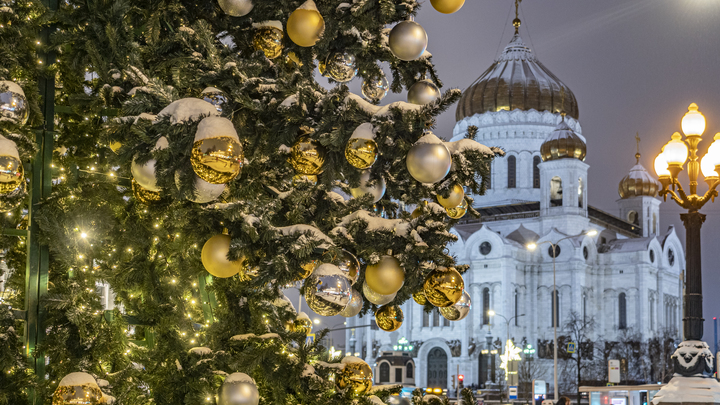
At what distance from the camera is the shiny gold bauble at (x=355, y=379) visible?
337cm

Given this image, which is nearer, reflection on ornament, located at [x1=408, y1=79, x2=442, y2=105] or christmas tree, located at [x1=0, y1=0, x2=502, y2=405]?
christmas tree, located at [x1=0, y1=0, x2=502, y2=405]

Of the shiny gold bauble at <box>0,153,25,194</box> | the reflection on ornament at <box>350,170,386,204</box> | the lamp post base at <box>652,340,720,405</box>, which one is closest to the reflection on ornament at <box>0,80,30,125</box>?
the shiny gold bauble at <box>0,153,25,194</box>

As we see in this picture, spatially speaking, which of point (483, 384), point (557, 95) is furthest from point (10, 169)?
point (557, 95)

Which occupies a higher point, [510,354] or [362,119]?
[362,119]

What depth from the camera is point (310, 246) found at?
8.39 feet

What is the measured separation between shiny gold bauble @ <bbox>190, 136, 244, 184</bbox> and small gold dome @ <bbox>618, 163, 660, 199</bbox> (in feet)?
221

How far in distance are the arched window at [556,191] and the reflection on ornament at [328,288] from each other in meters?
59.5

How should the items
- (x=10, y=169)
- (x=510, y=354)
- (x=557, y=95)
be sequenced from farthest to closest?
(x=557, y=95) → (x=510, y=354) → (x=10, y=169)

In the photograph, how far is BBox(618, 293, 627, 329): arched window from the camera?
58.2 m

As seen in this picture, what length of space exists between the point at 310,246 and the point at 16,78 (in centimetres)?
184

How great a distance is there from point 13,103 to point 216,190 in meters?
1.10

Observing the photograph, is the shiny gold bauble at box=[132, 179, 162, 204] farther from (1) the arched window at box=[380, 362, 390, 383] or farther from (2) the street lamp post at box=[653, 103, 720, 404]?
(1) the arched window at box=[380, 362, 390, 383]

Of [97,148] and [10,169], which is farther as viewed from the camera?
[97,148]

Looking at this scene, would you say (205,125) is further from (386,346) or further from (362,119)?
(386,346)
